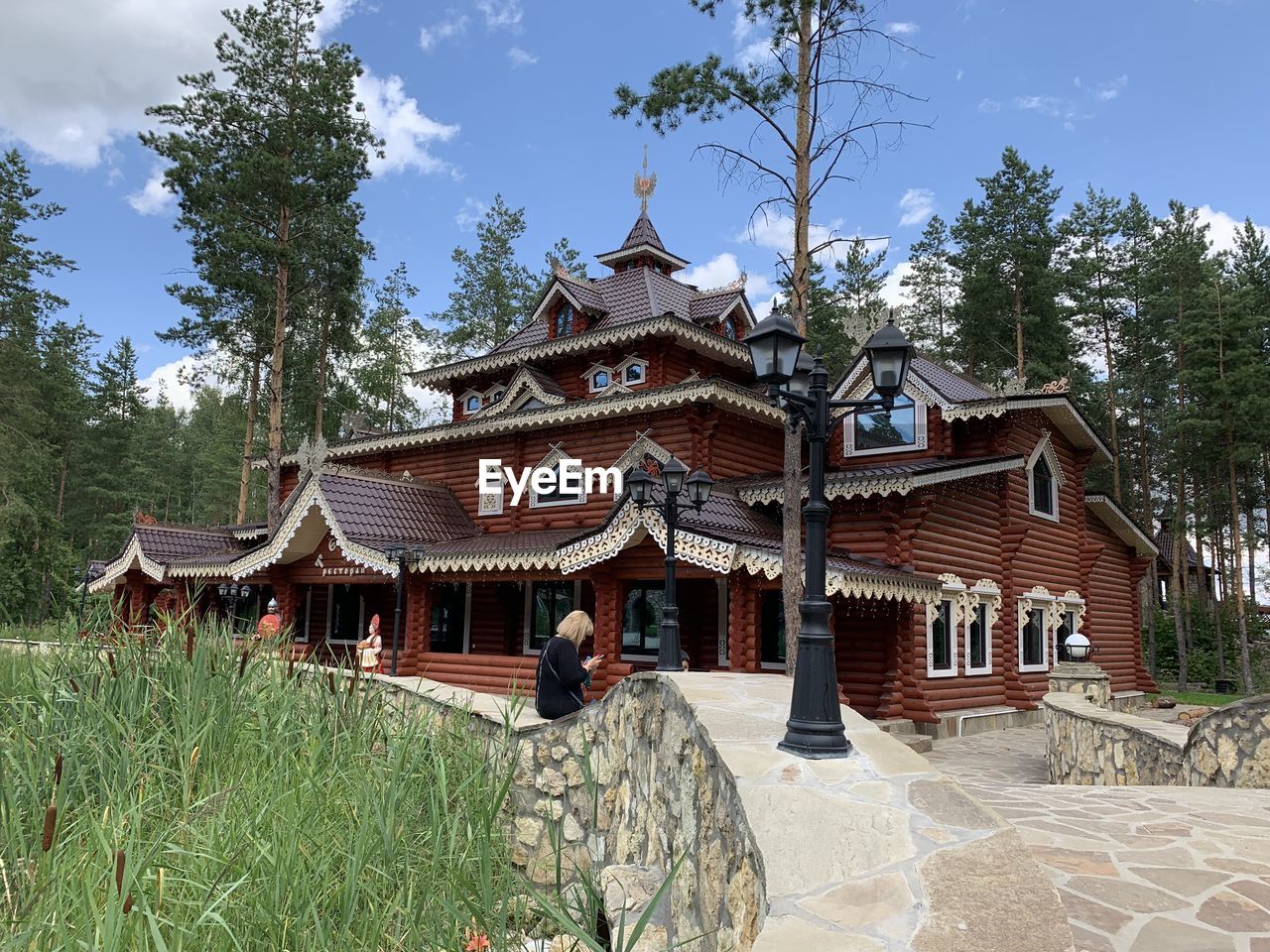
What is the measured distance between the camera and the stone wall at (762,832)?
3.13m

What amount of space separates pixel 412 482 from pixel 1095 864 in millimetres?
18648

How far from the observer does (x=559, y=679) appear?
8.09 metres

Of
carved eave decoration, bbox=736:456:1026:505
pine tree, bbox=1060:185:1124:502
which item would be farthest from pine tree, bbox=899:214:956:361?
carved eave decoration, bbox=736:456:1026:505

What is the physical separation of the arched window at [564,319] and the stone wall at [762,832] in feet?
54.3

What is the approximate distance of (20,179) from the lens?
32594 millimetres

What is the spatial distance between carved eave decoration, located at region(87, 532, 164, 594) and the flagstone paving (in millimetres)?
22748

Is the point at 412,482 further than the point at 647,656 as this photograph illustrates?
Yes

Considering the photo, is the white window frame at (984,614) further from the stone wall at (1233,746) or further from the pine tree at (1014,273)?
the pine tree at (1014,273)

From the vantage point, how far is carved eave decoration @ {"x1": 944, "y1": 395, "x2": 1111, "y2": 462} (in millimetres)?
16688

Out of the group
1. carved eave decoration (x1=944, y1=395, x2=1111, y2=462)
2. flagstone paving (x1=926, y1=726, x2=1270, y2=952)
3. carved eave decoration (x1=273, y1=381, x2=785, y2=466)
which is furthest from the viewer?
carved eave decoration (x1=273, y1=381, x2=785, y2=466)

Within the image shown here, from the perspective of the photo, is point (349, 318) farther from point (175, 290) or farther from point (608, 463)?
point (608, 463)

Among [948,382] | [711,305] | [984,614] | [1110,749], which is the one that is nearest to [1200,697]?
[984,614]

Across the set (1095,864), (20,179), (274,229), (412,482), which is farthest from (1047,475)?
(20,179)

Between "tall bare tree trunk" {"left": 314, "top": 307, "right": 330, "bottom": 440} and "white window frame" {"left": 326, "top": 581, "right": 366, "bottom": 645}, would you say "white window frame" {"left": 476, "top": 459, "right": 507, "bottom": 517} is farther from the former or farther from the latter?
"tall bare tree trunk" {"left": 314, "top": 307, "right": 330, "bottom": 440}
